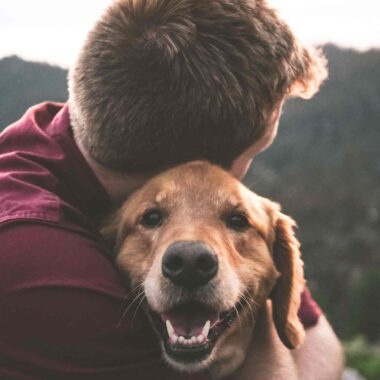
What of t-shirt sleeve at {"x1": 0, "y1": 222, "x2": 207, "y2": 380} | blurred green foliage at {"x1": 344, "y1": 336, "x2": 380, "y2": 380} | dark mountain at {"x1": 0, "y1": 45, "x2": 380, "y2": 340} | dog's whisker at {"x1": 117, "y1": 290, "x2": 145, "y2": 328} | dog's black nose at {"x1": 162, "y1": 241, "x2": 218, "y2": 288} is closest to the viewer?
t-shirt sleeve at {"x1": 0, "y1": 222, "x2": 207, "y2": 380}

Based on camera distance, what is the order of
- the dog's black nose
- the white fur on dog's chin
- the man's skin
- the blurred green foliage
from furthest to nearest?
the blurred green foliage
the man's skin
the white fur on dog's chin
the dog's black nose

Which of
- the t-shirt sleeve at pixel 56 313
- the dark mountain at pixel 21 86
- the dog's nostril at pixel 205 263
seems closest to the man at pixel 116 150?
the t-shirt sleeve at pixel 56 313

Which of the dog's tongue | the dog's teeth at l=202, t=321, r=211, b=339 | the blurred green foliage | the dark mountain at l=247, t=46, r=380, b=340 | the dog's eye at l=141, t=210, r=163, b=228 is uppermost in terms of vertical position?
the dog's eye at l=141, t=210, r=163, b=228

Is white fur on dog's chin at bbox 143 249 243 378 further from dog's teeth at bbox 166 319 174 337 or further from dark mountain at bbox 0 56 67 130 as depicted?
dark mountain at bbox 0 56 67 130

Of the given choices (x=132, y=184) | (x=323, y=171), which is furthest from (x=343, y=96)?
(x=132, y=184)

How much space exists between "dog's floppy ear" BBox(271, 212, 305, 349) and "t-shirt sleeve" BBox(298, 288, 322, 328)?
48 cm

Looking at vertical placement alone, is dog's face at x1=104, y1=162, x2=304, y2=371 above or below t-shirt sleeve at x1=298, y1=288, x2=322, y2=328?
above

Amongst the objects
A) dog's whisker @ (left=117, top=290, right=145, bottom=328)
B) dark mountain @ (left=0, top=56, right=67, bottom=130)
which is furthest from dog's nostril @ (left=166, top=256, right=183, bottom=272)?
dark mountain @ (left=0, top=56, right=67, bottom=130)

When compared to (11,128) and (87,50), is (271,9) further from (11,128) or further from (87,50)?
(11,128)

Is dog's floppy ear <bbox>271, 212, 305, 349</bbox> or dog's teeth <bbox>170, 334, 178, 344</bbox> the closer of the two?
dog's teeth <bbox>170, 334, 178, 344</bbox>

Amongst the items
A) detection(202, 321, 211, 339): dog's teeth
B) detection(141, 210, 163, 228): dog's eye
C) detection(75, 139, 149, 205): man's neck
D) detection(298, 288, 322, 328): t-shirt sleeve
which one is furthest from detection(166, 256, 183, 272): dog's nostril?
detection(298, 288, 322, 328): t-shirt sleeve

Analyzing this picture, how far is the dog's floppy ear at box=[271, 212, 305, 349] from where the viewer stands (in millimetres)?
4035

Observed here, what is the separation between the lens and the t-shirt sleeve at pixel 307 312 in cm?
464

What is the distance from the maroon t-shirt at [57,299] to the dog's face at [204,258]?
0.49ft
